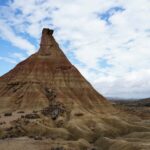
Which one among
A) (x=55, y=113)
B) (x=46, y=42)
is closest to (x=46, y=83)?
(x=46, y=42)

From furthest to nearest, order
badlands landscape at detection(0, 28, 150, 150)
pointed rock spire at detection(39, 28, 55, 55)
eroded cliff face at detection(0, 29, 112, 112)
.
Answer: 1. pointed rock spire at detection(39, 28, 55, 55)
2. eroded cliff face at detection(0, 29, 112, 112)
3. badlands landscape at detection(0, 28, 150, 150)

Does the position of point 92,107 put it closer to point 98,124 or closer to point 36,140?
point 98,124

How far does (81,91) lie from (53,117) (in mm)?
16400

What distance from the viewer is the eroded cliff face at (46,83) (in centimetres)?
8312

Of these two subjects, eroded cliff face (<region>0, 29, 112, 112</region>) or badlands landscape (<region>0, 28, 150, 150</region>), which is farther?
eroded cliff face (<region>0, 29, 112, 112</region>)

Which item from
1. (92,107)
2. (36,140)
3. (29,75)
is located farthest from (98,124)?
(29,75)

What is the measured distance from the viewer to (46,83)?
88.6m

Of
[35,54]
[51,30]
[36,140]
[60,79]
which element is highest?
[51,30]

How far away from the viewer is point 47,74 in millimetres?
90500

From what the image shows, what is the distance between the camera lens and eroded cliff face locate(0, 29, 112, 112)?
273ft

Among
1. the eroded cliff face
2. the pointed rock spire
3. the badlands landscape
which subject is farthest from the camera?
the pointed rock spire

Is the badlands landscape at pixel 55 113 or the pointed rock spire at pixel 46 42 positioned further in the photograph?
the pointed rock spire at pixel 46 42

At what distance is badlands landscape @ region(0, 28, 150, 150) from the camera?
58572 mm

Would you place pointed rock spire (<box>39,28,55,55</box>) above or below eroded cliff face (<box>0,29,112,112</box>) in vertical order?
above
